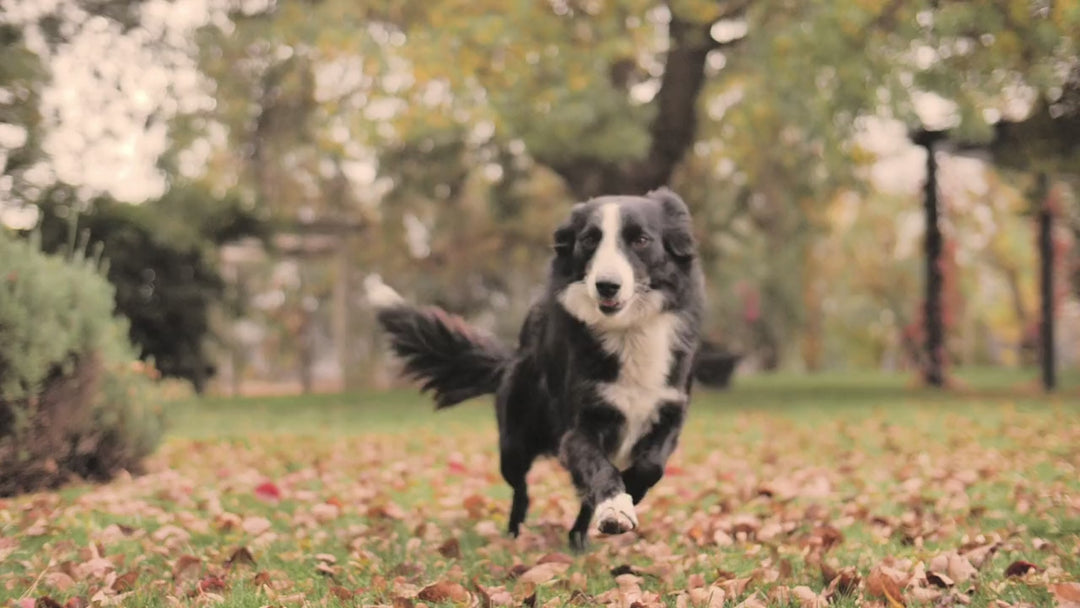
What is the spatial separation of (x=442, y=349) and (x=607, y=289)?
1786 millimetres

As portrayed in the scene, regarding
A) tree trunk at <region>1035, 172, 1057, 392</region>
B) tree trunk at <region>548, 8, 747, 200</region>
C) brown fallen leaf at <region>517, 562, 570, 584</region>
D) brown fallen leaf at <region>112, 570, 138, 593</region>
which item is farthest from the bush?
tree trunk at <region>1035, 172, 1057, 392</region>

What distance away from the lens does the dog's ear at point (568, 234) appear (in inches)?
165

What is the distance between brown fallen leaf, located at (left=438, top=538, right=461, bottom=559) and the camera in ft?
14.8

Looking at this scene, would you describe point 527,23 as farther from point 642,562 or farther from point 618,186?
point 642,562

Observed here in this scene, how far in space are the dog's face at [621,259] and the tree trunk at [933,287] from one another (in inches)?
518

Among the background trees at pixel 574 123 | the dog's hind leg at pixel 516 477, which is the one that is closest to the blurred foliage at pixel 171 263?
the background trees at pixel 574 123

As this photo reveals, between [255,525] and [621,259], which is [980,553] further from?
[255,525]

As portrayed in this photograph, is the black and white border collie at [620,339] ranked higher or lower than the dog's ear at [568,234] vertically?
lower

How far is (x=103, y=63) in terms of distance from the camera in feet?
47.1

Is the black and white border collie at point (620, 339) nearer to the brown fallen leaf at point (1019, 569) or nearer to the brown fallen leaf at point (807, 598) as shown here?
the brown fallen leaf at point (807, 598)

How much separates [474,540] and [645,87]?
500 inches

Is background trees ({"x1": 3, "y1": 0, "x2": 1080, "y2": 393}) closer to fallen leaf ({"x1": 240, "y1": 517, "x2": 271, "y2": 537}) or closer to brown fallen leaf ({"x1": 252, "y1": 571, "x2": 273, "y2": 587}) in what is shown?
fallen leaf ({"x1": 240, "y1": 517, "x2": 271, "y2": 537})

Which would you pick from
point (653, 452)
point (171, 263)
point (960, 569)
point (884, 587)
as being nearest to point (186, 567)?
point (653, 452)

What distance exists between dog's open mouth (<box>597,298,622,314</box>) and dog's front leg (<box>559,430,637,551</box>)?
1.70 ft
